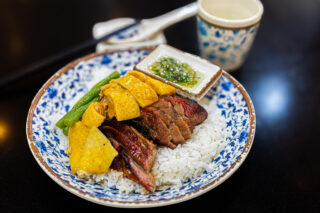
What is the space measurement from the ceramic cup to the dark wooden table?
272mm

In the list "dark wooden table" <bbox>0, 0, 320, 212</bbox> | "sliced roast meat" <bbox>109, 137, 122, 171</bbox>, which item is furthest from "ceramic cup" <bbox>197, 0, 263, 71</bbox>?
"sliced roast meat" <bbox>109, 137, 122, 171</bbox>

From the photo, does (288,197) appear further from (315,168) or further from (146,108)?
(146,108)

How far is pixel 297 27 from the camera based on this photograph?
163 inches

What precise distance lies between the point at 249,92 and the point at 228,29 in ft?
2.30

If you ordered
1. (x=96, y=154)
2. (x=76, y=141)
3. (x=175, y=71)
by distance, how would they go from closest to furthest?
(x=96, y=154) → (x=76, y=141) → (x=175, y=71)

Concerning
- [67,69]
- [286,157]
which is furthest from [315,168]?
[67,69]

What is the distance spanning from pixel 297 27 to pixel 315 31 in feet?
0.73

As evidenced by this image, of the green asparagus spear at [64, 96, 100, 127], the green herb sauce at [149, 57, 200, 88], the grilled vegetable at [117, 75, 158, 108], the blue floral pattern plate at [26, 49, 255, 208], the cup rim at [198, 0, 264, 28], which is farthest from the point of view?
the cup rim at [198, 0, 264, 28]

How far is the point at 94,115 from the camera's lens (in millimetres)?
2447

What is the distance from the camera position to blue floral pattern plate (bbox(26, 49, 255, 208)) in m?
2.13

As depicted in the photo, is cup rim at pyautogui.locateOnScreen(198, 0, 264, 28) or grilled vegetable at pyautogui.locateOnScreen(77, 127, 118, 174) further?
cup rim at pyautogui.locateOnScreen(198, 0, 264, 28)

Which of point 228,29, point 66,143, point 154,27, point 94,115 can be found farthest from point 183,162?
point 154,27

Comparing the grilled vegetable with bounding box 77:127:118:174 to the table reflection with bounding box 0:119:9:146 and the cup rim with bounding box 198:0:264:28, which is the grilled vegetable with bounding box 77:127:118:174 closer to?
the table reflection with bounding box 0:119:9:146

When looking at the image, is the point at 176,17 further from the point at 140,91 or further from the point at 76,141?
the point at 76,141
